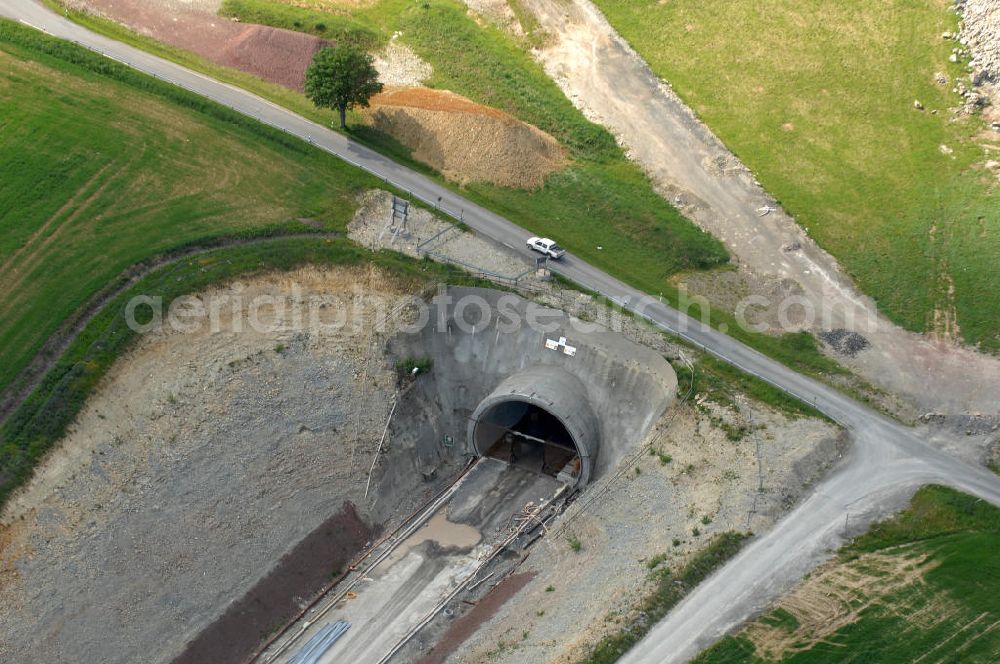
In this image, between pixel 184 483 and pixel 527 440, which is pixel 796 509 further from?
pixel 184 483

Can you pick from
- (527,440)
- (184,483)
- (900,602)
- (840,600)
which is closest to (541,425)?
(527,440)

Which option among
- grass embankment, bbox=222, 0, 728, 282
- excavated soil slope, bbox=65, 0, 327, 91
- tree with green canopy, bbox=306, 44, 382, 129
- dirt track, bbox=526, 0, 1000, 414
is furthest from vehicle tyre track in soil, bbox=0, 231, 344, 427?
dirt track, bbox=526, 0, 1000, 414

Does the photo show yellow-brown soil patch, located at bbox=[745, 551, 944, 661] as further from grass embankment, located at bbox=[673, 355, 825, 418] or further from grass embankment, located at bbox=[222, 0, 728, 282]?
grass embankment, located at bbox=[222, 0, 728, 282]

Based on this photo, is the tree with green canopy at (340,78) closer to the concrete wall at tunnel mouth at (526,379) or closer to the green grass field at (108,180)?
the green grass field at (108,180)

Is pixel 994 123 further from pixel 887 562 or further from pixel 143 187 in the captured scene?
pixel 143 187

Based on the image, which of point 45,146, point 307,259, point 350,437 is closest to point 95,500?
point 350,437

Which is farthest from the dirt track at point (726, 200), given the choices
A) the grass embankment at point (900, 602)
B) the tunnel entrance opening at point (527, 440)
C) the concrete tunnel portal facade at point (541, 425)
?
the tunnel entrance opening at point (527, 440)
